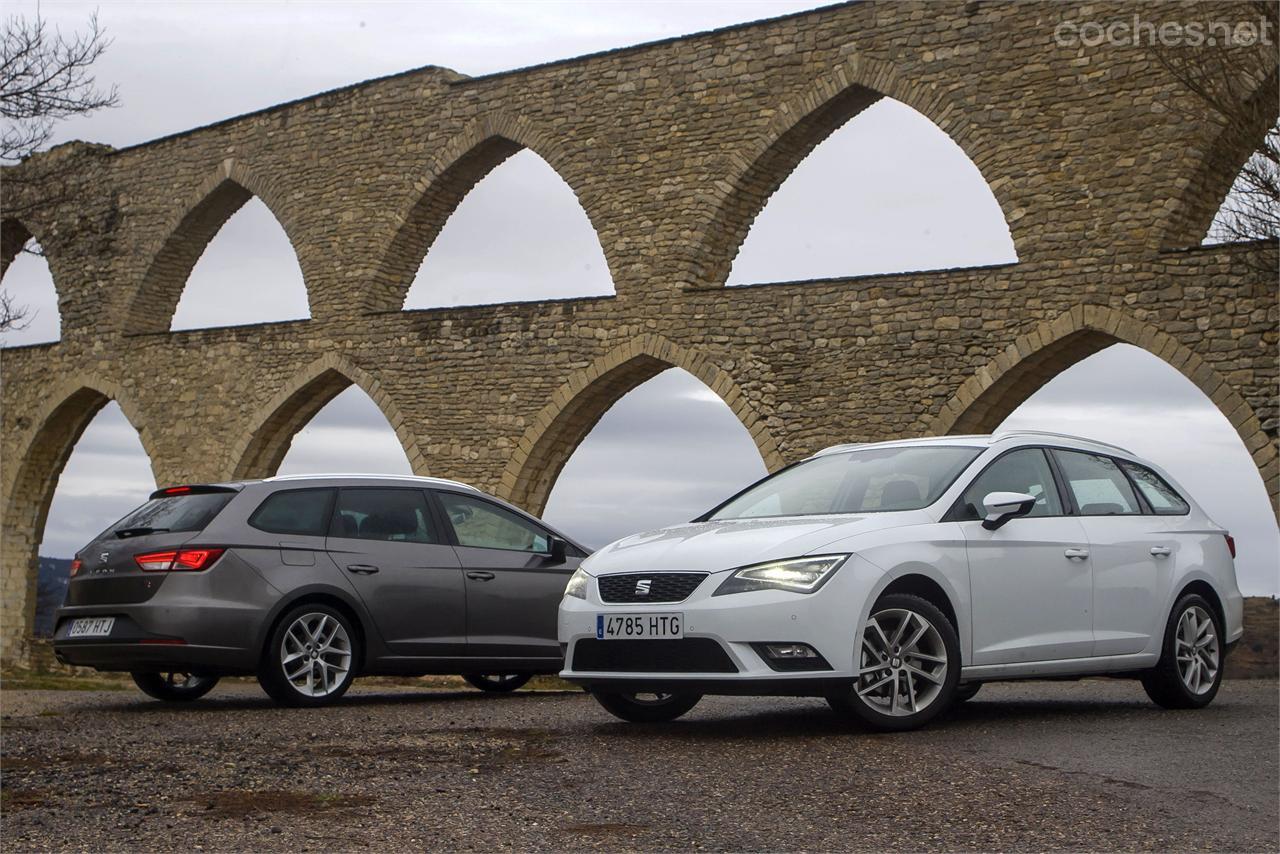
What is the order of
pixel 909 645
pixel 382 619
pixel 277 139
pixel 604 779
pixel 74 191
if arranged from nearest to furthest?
pixel 604 779, pixel 909 645, pixel 382 619, pixel 277 139, pixel 74 191

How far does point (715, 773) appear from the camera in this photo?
19.2 feet

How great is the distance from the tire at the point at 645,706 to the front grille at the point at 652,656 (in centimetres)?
59

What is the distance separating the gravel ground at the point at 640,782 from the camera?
15.6 ft

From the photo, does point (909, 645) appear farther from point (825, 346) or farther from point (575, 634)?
point (825, 346)

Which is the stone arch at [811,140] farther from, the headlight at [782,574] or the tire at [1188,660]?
the headlight at [782,574]

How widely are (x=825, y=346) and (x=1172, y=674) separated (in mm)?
10328

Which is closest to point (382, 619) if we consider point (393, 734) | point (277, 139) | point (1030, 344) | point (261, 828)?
point (393, 734)

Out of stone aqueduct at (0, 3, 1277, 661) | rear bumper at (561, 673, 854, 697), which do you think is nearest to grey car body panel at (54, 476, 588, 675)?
rear bumper at (561, 673, 854, 697)

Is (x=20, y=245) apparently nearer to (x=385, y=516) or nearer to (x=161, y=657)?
(x=385, y=516)

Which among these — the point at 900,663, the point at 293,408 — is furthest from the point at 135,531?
the point at 293,408

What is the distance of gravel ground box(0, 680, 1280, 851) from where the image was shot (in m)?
4.76

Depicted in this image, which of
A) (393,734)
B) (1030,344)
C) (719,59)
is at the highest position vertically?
(719,59)

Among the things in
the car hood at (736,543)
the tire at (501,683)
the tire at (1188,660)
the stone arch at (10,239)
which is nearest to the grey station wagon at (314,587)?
the tire at (501,683)

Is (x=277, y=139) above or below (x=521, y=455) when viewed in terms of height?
above
